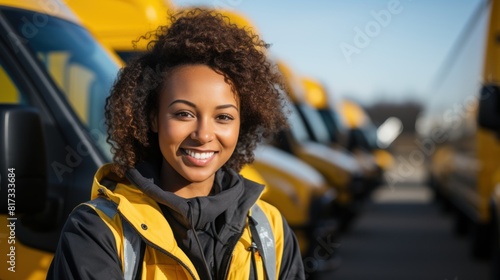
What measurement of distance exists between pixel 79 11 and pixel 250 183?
3471 millimetres

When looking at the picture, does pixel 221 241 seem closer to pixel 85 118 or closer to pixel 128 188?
pixel 128 188

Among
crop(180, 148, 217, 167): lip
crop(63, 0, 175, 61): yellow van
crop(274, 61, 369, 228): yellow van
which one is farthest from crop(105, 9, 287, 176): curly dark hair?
crop(274, 61, 369, 228): yellow van

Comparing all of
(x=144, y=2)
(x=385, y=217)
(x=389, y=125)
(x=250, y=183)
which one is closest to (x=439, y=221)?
(x=385, y=217)

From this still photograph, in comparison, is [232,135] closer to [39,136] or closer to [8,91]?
[39,136]

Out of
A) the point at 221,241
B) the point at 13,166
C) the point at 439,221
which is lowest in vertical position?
the point at 439,221

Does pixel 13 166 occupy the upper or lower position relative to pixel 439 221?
upper

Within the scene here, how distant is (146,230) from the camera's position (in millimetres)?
2652

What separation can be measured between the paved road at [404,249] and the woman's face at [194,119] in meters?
8.21

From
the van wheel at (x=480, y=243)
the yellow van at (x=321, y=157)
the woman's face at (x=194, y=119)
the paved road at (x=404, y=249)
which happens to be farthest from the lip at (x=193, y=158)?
the van wheel at (x=480, y=243)

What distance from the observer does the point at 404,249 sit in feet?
46.3

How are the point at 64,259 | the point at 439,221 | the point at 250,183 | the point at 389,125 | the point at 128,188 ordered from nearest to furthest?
the point at 64,259 < the point at 128,188 < the point at 250,183 < the point at 439,221 < the point at 389,125

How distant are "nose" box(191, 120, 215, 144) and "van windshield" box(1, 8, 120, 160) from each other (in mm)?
1197

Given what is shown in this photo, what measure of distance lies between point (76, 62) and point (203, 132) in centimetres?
173

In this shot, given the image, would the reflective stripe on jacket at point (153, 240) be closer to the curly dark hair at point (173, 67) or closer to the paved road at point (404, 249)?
the curly dark hair at point (173, 67)
